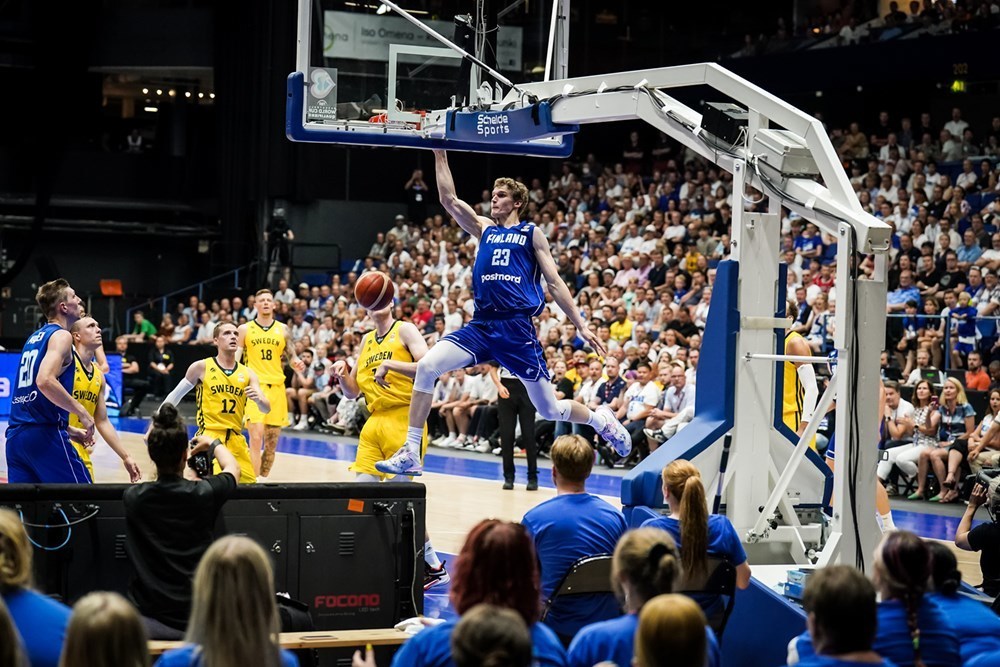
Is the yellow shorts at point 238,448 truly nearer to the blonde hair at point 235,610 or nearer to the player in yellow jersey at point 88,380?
the player in yellow jersey at point 88,380

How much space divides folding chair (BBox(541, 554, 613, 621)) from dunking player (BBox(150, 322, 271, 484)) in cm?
470

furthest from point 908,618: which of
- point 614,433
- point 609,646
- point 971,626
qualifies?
point 614,433

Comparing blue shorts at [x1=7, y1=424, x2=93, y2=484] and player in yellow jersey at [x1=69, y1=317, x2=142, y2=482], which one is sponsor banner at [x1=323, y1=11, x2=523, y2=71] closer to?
player in yellow jersey at [x1=69, y1=317, x2=142, y2=482]

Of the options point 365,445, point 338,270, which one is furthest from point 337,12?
point 338,270

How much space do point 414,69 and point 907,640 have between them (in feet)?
20.5

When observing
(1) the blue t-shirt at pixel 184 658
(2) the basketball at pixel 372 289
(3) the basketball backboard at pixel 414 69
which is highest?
(3) the basketball backboard at pixel 414 69

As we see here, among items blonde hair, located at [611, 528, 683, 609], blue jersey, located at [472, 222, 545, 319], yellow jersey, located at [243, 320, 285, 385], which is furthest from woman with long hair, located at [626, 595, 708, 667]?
yellow jersey, located at [243, 320, 285, 385]

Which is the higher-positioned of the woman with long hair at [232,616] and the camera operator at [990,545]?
the woman with long hair at [232,616]

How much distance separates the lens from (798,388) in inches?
357

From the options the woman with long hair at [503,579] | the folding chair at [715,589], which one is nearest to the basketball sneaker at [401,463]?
the folding chair at [715,589]

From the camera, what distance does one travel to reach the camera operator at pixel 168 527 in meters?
5.29

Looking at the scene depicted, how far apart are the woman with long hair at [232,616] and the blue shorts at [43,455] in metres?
4.32

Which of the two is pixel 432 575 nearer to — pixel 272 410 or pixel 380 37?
pixel 272 410

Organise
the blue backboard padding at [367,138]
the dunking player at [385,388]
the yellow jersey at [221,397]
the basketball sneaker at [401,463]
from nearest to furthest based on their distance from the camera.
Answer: the basketball sneaker at [401,463] → the dunking player at [385,388] → the blue backboard padding at [367,138] → the yellow jersey at [221,397]
